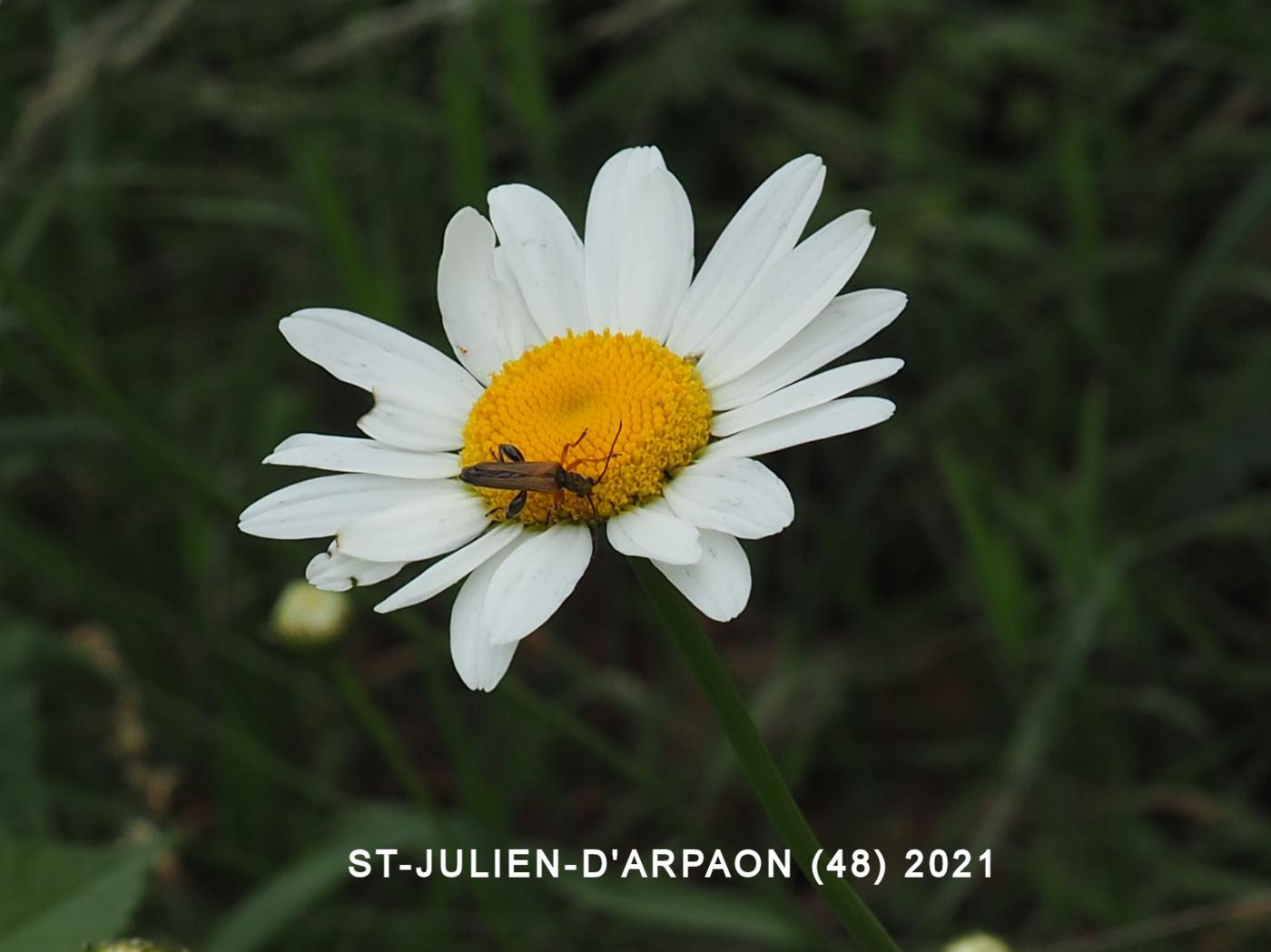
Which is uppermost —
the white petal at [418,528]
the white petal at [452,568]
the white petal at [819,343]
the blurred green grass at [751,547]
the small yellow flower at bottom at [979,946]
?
the blurred green grass at [751,547]

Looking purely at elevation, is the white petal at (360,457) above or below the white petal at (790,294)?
below

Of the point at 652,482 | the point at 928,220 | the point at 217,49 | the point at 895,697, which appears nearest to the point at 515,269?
the point at 652,482

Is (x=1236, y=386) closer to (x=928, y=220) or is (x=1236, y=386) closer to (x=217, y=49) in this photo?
(x=928, y=220)

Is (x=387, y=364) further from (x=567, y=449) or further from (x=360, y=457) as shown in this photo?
(x=567, y=449)

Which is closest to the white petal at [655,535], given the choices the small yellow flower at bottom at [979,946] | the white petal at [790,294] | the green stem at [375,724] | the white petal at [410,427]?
the white petal at [790,294]

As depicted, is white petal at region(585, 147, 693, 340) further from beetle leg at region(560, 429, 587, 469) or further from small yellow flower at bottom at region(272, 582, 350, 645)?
small yellow flower at bottom at region(272, 582, 350, 645)

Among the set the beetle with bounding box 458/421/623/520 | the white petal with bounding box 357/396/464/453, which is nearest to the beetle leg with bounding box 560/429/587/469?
the beetle with bounding box 458/421/623/520

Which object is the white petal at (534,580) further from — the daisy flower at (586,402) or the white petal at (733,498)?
the white petal at (733,498)
